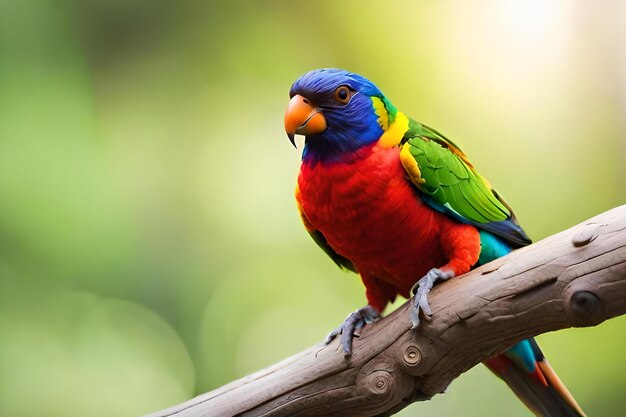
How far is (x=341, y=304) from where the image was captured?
11.1 feet

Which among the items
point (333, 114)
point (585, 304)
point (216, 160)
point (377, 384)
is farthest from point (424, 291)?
point (216, 160)

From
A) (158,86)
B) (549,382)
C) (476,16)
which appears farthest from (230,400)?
(476,16)

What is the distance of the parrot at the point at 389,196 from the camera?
6.25 ft

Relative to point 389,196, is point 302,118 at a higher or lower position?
higher

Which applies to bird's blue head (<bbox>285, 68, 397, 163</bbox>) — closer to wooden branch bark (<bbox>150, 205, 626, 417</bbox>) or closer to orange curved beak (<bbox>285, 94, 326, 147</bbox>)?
orange curved beak (<bbox>285, 94, 326, 147</bbox>)

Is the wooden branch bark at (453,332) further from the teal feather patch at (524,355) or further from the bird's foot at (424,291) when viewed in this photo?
the teal feather patch at (524,355)

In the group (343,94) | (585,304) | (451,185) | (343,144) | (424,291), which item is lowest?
(585,304)

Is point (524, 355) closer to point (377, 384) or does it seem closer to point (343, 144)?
point (377, 384)

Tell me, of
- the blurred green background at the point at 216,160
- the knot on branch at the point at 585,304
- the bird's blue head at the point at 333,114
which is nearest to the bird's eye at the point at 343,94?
the bird's blue head at the point at 333,114

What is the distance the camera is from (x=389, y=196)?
190cm

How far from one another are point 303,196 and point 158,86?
5.85ft

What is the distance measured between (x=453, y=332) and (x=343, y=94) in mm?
758

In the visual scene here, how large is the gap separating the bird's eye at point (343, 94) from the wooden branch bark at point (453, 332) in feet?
2.04

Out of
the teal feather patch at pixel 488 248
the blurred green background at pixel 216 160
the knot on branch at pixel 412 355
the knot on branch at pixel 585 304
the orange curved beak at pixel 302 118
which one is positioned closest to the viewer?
the knot on branch at pixel 585 304
